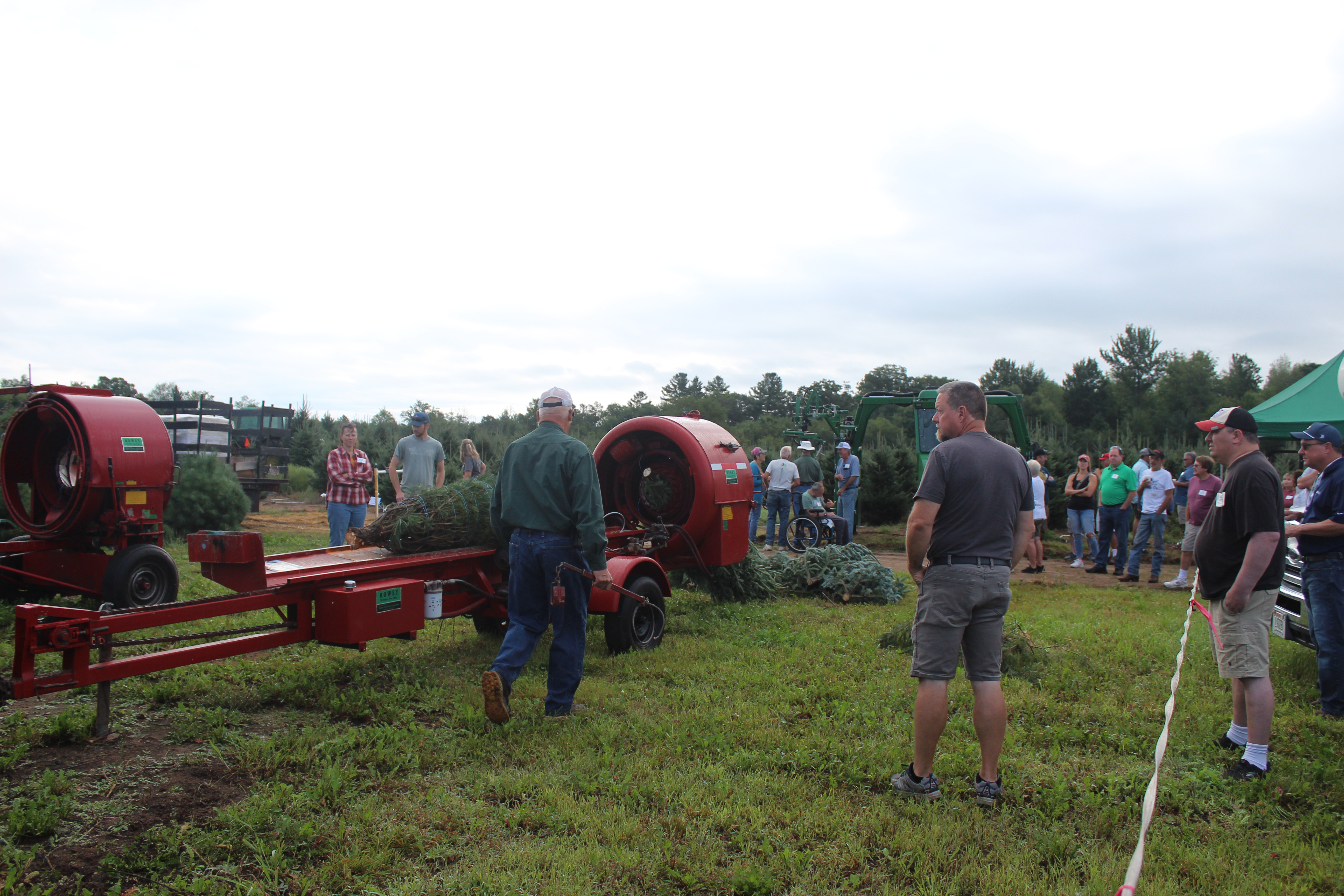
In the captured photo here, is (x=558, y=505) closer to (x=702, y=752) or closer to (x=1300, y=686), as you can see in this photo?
(x=702, y=752)

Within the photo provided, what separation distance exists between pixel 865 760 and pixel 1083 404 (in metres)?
41.7

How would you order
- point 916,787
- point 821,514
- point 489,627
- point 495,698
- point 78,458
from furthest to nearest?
point 821,514, point 489,627, point 78,458, point 495,698, point 916,787

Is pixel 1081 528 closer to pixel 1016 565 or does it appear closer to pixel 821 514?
pixel 821 514

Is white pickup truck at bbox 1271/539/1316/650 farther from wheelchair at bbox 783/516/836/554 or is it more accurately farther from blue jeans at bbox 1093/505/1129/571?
wheelchair at bbox 783/516/836/554

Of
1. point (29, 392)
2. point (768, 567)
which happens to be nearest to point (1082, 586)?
point (768, 567)

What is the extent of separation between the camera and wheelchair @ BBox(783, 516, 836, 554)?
13.1 metres

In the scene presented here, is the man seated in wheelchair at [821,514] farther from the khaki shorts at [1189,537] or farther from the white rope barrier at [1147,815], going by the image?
the white rope barrier at [1147,815]

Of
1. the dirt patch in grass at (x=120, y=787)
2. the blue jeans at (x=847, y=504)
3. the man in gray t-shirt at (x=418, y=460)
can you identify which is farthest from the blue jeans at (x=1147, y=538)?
the dirt patch in grass at (x=120, y=787)

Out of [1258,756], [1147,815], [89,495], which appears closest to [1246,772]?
[1258,756]

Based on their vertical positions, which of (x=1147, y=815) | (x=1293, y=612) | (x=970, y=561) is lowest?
(x=1147, y=815)

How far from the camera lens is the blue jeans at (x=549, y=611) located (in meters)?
4.67

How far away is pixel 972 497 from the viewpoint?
3574 mm

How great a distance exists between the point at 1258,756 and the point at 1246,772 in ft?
0.33

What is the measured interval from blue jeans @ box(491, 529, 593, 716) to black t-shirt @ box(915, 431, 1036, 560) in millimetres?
2140
